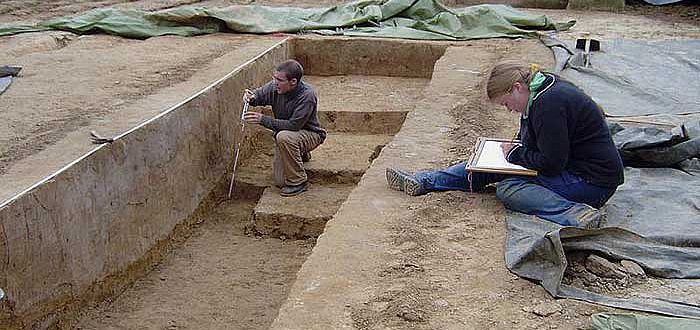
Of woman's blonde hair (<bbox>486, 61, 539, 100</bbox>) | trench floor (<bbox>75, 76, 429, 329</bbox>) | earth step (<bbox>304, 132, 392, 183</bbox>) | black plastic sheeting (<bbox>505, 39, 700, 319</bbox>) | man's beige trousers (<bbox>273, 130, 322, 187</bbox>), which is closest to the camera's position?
black plastic sheeting (<bbox>505, 39, 700, 319</bbox>)

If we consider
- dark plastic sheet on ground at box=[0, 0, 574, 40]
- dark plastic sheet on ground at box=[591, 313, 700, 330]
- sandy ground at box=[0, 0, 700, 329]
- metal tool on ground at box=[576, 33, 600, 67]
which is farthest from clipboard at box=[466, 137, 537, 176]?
dark plastic sheet on ground at box=[0, 0, 574, 40]

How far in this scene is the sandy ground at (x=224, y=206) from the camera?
343cm

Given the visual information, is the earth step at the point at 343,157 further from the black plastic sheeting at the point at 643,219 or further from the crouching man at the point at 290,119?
the black plastic sheeting at the point at 643,219

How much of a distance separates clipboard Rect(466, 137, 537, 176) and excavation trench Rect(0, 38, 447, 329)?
75.7 inches

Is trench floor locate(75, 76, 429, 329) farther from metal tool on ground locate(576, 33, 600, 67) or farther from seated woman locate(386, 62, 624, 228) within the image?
seated woman locate(386, 62, 624, 228)

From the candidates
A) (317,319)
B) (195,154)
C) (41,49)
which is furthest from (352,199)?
(41,49)

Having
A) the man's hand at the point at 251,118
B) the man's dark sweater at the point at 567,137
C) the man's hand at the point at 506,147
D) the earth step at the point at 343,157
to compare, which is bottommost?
the earth step at the point at 343,157

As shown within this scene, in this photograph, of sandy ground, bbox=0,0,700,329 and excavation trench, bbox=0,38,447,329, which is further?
excavation trench, bbox=0,38,447,329

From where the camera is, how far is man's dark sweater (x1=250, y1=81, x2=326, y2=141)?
22.0 ft

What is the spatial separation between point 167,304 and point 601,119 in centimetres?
330

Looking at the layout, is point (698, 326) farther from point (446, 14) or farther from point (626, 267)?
point (446, 14)

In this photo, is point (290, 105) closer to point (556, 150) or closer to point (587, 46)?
point (556, 150)

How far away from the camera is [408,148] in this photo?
563 cm

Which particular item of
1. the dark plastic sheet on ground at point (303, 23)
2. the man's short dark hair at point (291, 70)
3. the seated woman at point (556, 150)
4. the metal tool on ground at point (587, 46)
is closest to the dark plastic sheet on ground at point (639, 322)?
the seated woman at point (556, 150)
